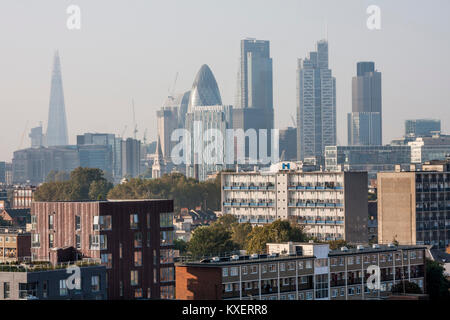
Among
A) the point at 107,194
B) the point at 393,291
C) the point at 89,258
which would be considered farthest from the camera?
the point at 107,194

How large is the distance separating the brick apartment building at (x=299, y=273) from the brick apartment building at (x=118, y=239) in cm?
206

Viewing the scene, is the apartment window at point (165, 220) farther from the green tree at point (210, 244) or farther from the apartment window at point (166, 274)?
the green tree at point (210, 244)

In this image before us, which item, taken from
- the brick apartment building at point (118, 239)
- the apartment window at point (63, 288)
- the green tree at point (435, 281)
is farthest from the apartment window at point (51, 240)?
the green tree at point (435, 281)

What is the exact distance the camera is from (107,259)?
47562 mm

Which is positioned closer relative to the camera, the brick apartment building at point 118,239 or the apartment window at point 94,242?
the apartment window at point 94,242

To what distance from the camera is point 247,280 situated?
49031mm

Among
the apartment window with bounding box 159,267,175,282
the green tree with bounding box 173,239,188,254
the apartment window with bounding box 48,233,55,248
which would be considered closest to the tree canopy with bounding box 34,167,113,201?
the green tree with bounding box 173,239,188,254

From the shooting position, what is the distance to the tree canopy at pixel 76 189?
16262 cm

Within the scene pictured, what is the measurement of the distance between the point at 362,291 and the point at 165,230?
13006mm

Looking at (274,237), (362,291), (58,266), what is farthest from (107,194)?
(58,266)

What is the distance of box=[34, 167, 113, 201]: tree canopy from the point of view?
163m

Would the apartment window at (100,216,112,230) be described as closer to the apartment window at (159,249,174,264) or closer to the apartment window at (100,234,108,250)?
the apartment window at (100,234,108,250)

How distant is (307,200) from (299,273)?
222 ft
